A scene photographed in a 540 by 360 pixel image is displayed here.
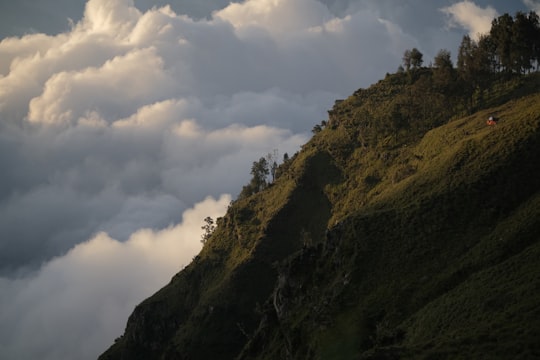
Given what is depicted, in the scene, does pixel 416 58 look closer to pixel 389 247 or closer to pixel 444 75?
pixel 444 75

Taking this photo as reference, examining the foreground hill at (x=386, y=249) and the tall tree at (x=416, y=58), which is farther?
the tall tree at (x=416, y=58)

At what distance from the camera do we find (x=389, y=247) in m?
86.8

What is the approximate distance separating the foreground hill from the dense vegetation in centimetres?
36

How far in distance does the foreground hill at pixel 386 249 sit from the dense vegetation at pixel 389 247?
0.36m

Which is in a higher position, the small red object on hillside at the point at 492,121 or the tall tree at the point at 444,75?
the tall tree at the point at 444,75

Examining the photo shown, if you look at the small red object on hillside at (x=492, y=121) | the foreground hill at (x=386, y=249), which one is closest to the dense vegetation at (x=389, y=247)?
the foreground hill at (x=386, y=249)

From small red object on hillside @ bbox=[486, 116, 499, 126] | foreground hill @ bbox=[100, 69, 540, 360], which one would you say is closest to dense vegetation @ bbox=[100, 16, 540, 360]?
foreground hill @ bbox=[100, 69, 540, 360]

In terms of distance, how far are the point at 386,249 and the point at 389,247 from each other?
75cm

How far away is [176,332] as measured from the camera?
153 meters

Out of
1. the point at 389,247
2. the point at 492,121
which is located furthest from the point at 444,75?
the point at 389,247

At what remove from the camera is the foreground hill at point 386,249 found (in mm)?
57031

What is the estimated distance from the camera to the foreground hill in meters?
57.0

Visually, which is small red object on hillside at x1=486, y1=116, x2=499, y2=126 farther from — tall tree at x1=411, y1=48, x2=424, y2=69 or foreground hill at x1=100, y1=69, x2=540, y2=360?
tall tree at x1=411, y1=48, x2=424, y2=69

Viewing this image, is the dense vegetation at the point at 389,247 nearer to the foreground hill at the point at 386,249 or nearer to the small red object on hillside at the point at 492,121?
the foreground hill at the point at 386,249
